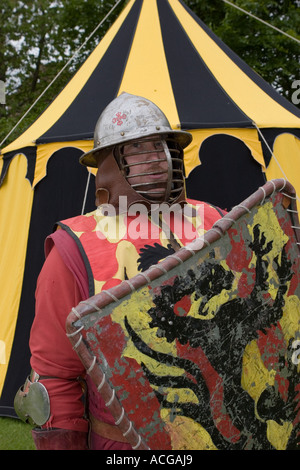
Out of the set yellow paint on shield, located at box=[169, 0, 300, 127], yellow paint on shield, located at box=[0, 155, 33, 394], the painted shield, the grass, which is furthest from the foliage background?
the painted shield

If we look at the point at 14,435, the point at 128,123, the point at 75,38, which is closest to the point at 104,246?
the point at 128,123

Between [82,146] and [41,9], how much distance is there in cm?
980

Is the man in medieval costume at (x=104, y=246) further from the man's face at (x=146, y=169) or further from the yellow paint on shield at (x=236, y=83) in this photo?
the yellow paint on shield at (x=236, y=83)

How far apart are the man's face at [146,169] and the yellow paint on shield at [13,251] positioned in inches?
105

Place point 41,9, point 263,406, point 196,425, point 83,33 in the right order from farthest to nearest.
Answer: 1. point 41,9
2. point 83,33
3. point 263,406
4. point 196,425

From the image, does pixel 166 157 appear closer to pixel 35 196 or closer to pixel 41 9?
pixel 35 196

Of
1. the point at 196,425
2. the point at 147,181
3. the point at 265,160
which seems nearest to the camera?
the point at 196,425

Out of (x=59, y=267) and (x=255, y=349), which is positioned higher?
(x=59, y=267)

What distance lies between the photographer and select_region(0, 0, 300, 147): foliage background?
9141 millimetres

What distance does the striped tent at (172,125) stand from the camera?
4.08m

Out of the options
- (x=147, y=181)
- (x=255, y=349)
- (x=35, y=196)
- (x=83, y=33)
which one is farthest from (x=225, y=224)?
(x=83, y=33)

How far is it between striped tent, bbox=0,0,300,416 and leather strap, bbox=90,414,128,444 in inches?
95.2

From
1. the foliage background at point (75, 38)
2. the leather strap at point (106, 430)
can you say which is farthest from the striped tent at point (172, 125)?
the foliage background at point (75, 38)

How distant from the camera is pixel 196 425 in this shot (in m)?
1.37
